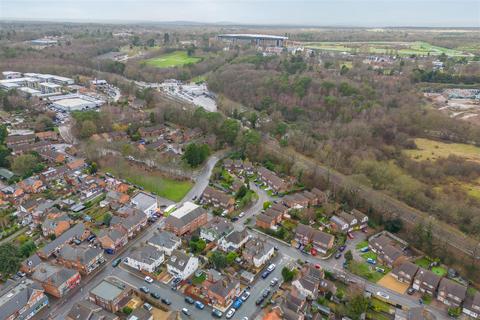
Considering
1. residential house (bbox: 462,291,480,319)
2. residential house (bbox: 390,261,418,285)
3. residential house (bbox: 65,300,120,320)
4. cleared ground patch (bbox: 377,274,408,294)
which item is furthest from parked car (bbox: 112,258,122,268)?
residential house (bbox: 462,291,480,319)

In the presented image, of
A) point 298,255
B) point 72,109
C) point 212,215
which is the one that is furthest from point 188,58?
point 298,255

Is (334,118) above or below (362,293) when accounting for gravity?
above

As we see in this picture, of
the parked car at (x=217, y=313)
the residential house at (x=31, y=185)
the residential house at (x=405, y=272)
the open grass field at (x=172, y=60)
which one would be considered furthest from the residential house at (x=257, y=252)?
the open grass field at (x=172, y=60)

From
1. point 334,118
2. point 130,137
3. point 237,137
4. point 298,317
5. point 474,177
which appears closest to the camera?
point 298,317

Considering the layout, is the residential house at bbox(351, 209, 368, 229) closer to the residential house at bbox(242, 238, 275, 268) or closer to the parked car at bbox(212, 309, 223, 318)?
the residential house at bbox(242, 238, 275, 268)

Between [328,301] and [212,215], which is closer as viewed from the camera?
[328,301]

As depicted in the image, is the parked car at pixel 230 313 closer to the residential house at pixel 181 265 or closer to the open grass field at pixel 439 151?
the residential house at pixel 181 265

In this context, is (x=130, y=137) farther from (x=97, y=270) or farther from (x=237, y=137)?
(x=97, y=270)
